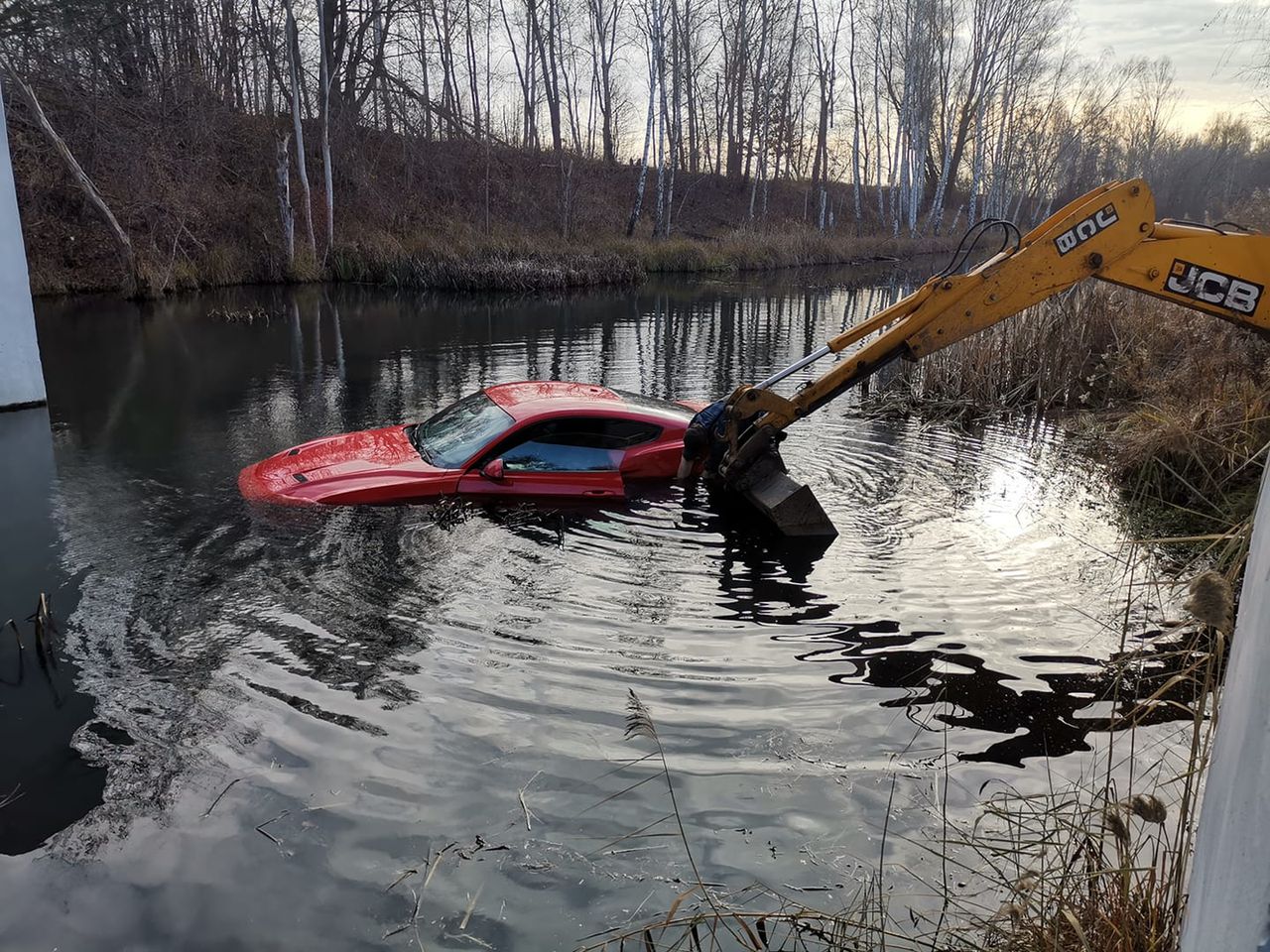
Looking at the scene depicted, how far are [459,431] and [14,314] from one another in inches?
323

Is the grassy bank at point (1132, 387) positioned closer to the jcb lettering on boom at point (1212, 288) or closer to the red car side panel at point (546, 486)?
the jcb lettering on boom at point (1212, 288)

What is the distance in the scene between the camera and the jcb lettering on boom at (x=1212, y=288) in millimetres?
7316

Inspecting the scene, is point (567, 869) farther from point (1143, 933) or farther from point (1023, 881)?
point (1143, 933)

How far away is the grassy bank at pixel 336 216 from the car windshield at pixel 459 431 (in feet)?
69.1

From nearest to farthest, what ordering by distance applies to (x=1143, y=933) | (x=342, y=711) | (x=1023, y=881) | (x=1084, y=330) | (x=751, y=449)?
(x=1143, y=933), (x=1023, y=881), (x=342, y=711), (x=751, y=449), (x=1084, y=330)

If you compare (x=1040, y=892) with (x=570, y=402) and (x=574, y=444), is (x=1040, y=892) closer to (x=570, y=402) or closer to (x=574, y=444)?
(x=574, y=444)

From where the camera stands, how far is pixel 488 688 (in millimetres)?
5922

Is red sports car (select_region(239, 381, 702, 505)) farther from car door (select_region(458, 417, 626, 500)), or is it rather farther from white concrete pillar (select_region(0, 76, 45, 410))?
white concrete pillar (select_region(0, 76, 45, 410))

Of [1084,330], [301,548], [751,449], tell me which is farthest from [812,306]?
[301,548]

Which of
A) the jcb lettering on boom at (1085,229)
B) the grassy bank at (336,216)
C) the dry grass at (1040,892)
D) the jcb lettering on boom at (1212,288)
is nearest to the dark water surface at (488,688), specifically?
the dry grass at (1040,892)

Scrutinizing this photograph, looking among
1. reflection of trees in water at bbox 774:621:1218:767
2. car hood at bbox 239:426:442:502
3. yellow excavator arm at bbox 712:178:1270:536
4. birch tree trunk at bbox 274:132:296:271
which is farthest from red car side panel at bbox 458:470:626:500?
birch tree trunk at bbox 274:132:296:271

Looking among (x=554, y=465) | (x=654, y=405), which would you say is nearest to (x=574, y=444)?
(x=554, y=465)

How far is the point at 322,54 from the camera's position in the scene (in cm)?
3048

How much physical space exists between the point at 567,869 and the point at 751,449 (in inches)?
206
